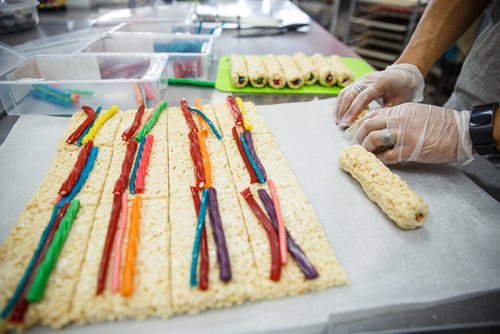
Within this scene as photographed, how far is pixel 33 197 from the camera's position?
1.33m

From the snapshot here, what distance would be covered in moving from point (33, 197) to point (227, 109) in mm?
1167

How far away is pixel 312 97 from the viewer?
2.32 metres

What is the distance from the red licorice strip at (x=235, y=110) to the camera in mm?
1854

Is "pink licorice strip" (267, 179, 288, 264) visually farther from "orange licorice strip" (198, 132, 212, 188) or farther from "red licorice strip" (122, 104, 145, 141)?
"red licorice strip" (122, 104, 145, 141)

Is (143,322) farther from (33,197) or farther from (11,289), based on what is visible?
(33,197)

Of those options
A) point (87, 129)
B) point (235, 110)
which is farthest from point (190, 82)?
point (87, 129)

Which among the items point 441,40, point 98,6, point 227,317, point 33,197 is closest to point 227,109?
point 33,197

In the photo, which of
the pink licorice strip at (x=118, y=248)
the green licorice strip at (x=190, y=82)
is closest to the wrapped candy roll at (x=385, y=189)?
the pink licorice strip at (x=118, y=248)

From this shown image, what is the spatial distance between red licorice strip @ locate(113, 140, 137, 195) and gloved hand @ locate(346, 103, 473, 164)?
1.25 metres

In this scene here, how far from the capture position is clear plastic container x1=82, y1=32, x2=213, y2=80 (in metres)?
2.35

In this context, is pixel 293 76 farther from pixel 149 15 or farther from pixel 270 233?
pixel 149 15

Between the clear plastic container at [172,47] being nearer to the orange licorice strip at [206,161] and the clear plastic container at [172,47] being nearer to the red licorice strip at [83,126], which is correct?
the red licorice strip at [83,126]

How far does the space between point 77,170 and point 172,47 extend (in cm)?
144

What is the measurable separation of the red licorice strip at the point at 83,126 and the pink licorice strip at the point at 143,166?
0.37m
